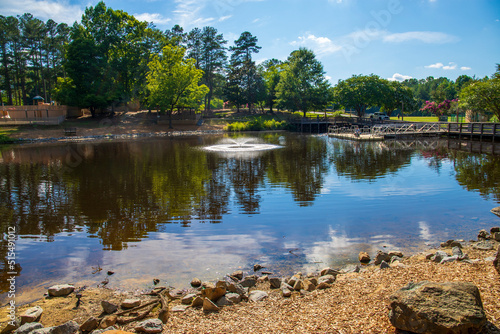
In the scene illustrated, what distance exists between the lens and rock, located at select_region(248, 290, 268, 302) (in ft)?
21.0

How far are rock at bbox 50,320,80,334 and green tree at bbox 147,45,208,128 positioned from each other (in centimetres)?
6267

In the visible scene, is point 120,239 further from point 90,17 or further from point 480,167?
point 90,17

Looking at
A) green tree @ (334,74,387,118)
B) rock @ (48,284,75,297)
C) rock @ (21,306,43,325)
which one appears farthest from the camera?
green tree @ (334,74,387,118)

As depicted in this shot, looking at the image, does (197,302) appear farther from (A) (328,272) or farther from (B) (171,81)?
(B) (171,81)

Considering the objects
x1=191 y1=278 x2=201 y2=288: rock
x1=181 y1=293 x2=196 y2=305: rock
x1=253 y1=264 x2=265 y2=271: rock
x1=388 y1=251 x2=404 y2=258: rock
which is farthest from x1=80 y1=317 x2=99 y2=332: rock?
x1=388 y1=251 x2=404 y2=258: rock

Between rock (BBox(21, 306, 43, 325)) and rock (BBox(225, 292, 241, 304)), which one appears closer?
rock (BBox(21, 306, 43, 325))

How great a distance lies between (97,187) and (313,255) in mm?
13474

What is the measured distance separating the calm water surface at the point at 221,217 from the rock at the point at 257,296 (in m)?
Answer: 1.38

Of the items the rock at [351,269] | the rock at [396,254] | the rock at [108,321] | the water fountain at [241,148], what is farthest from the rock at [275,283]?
the water fountain at [241,148]

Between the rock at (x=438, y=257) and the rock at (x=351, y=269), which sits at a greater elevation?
the rock at (x=438, y=257)

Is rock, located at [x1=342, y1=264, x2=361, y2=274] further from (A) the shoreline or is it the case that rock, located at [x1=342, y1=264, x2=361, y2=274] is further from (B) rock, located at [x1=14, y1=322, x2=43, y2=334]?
(B) rock, located at [x1=14, y1=322, x2=43, y2=334]

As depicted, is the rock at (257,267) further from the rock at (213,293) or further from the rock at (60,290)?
the rock at (60,290)

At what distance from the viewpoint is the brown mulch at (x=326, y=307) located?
5.08 metres

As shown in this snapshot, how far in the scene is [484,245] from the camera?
8750 millimetres
